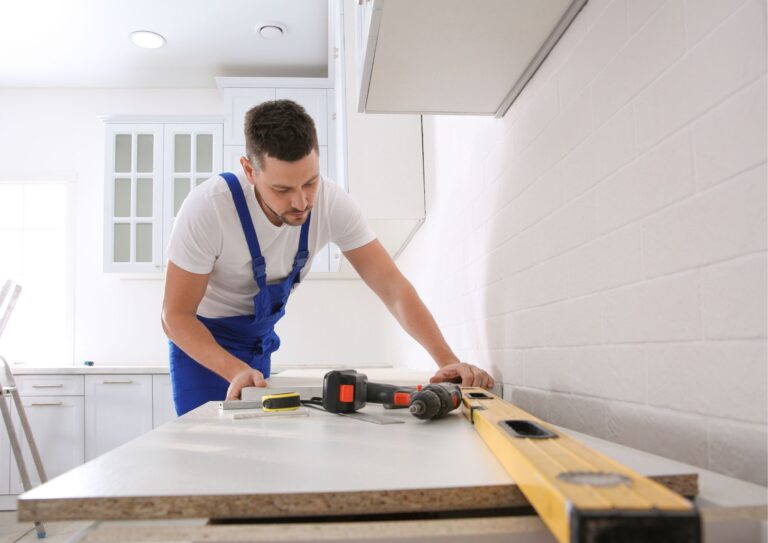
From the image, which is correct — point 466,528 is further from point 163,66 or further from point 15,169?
point 15,169

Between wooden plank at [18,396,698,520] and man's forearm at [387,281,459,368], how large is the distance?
31.8 inches

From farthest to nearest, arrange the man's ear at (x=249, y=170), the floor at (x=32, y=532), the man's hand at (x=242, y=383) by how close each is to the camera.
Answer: the floor at (x=32, y=532), the man's ear at (x=249, y=170), the man's hand at (x=242, y=383)

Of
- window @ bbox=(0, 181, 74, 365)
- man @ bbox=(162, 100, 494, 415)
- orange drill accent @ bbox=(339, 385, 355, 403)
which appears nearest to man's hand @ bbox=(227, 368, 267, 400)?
man @ bbox=(162, 100, 494, 415)

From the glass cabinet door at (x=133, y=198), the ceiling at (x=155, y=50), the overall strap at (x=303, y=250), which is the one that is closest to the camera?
the overall strap at (x=303, y=250)

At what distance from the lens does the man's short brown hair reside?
1561mm

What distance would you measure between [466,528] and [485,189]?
1341 millimetres

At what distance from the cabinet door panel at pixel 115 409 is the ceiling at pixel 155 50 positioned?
7.03ft

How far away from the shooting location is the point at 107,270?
420 centimetres

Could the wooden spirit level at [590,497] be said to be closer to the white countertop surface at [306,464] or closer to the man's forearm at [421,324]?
the white countertop surface at [306,464]

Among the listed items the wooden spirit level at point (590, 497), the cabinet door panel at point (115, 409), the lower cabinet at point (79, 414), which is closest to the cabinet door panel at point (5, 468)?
the lower cabinet at point (79, 414)

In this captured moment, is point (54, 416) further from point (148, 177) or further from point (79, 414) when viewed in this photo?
point (148, 177)

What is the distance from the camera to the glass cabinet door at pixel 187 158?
425 centimetres

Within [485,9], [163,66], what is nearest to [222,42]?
[163,66]

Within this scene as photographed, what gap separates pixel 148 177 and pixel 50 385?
1.46 meters
